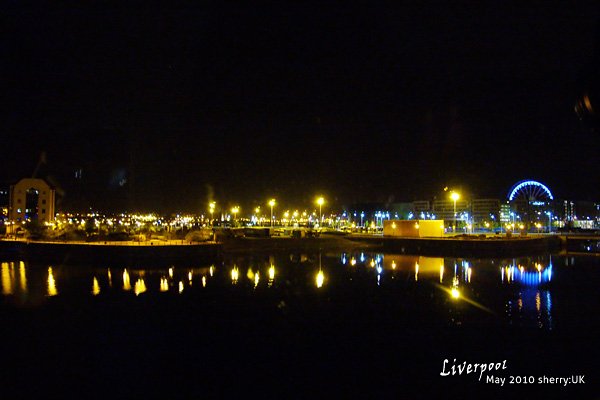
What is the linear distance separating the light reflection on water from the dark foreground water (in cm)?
12

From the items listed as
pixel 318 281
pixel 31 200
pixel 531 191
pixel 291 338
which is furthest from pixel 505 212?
pixel 291 338

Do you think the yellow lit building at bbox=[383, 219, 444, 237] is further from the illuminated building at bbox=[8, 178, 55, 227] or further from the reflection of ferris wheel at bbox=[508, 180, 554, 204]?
the reflection of ferris wheel at bbox=[508, 180, 554, 204]

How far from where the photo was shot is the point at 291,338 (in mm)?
9359

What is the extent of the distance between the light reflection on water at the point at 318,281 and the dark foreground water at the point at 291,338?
4.6 inches

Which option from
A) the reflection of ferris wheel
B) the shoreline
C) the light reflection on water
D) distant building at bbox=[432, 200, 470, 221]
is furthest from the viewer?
distant building at bbox=[432, 200, 470, 221]

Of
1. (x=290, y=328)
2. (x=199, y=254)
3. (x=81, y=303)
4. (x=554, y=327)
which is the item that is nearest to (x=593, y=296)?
(x=554, y=327)

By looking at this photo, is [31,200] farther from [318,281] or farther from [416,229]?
[318,281]

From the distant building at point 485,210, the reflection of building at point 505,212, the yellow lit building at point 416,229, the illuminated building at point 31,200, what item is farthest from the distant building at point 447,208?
the illuminated building at point 31,200

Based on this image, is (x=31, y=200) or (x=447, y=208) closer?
(x=31, y=200)

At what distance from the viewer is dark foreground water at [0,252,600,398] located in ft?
22.6

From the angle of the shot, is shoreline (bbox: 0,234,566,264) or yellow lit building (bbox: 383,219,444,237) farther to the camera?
yellow lit building (bbox: 383,219,444,237)

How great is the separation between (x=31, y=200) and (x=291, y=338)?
54303 mm

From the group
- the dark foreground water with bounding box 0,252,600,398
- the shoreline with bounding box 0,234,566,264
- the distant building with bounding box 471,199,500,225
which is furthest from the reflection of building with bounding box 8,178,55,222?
the distant building with bounding box 471,199,500,225

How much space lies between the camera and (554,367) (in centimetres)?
778
